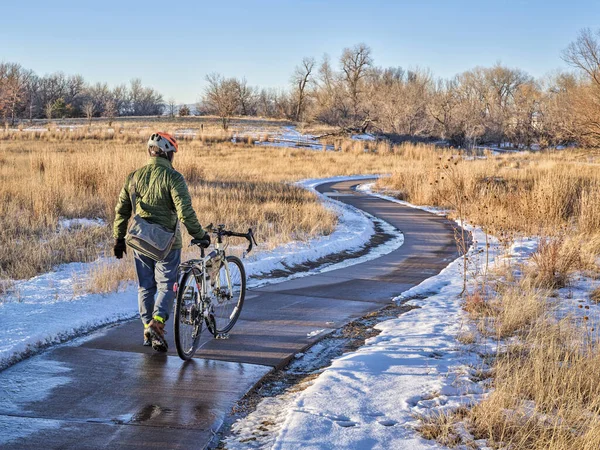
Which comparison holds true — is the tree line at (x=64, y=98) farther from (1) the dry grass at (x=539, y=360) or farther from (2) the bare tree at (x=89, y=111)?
(1) the dry grass at (x=539, y=360)

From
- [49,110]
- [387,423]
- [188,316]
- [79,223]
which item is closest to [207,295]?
[188,316]

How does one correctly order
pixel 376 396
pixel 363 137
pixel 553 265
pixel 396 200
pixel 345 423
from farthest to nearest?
pixel 363 137 → pixel 396 200 → pixel 553 265 → pixel 376 396 → pixel 345 423

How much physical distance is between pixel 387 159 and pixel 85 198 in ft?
88.6

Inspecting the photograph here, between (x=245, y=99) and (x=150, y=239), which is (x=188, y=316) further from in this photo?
(x=245, y=99)

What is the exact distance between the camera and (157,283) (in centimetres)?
537

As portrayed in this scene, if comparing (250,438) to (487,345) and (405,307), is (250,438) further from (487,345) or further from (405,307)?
(405,307)

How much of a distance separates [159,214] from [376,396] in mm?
2299

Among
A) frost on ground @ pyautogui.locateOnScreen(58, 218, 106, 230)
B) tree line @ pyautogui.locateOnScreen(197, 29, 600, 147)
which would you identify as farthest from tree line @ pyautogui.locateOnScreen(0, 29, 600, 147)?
frost on ground @ pyautogui.locateOnScreen(58, 218, 106, 230)

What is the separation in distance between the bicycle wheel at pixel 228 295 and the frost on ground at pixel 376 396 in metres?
1.27

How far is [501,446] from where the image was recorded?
3.77 meters

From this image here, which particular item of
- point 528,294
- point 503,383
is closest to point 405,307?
point 528,294

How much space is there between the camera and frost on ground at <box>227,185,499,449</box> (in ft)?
12.8

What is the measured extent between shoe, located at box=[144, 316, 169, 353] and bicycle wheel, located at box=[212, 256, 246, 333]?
2.03 feet

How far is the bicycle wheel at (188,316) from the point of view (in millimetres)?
5113
